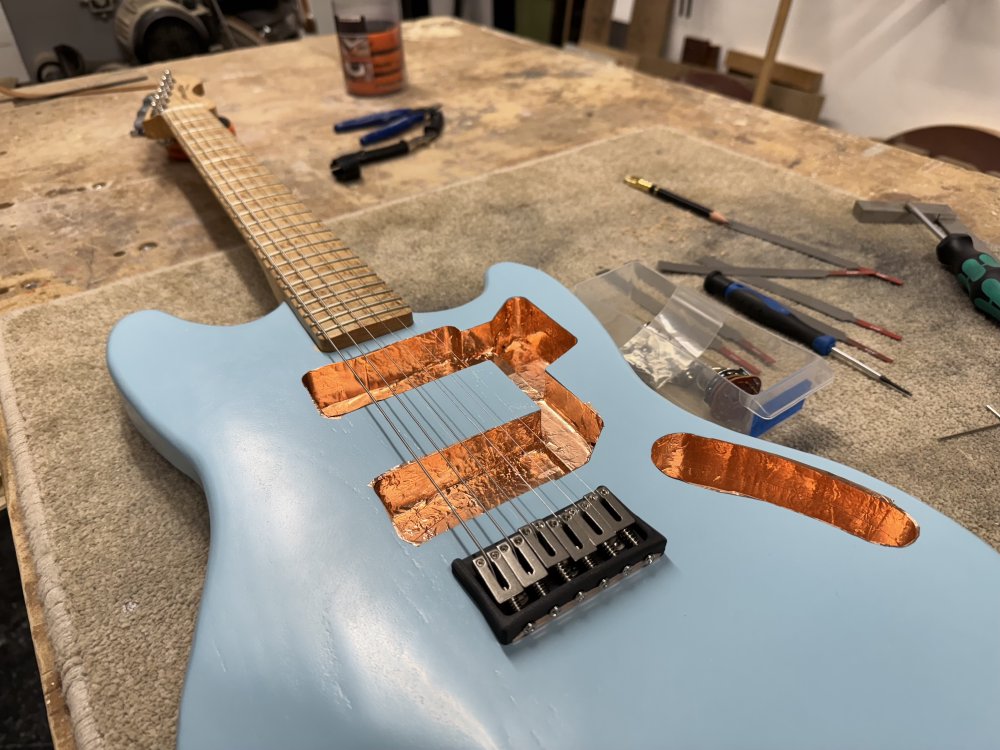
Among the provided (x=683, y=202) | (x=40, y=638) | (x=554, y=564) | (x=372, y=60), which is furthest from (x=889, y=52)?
(x=40, y=638)

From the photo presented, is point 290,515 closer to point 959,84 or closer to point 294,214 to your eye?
point 294,214

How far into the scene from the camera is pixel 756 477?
1.77 ft

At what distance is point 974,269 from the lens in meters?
0.80

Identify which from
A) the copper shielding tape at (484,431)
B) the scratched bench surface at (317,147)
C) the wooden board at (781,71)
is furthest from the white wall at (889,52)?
the copper shielding tape at (484,431)

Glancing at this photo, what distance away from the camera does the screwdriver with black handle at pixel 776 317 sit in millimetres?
734

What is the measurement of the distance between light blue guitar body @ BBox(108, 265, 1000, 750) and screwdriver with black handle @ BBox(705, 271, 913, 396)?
0.28 metres

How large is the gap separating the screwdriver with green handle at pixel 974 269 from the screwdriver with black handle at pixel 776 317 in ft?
0.63

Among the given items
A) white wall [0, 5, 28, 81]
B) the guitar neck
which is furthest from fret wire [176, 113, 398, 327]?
white wall [0, 5, 28, 81]

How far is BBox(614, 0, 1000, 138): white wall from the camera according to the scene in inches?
63.7

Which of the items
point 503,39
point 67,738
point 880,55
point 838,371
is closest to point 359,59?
point 503,39

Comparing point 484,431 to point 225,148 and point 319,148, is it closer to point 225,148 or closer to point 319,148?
point 225,148

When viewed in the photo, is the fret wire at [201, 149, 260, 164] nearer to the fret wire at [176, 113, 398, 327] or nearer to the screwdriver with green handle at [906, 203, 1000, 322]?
the fret wire at [176, 113, 398, 327]

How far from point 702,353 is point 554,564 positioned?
1.27ft

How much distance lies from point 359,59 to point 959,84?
61.4 inches
